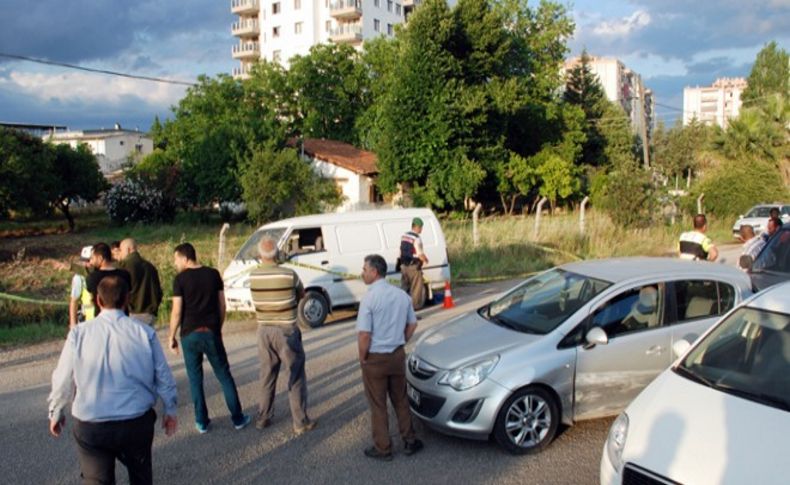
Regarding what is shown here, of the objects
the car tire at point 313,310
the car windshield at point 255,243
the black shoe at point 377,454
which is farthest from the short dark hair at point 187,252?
the car windshield at point 255,243

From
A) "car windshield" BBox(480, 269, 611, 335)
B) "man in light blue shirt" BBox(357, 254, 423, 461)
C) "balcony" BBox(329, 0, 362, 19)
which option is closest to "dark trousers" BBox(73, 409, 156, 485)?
"man in light blue shirt" BBox(357, 254, 423, 461)

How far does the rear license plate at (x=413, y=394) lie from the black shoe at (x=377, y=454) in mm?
561

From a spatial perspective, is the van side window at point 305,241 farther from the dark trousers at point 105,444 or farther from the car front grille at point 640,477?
the car front grille at point 640,477

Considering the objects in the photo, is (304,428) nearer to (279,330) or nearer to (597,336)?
(279,330)

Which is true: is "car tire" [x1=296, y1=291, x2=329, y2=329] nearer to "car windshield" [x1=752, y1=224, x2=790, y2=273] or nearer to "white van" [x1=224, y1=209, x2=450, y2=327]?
"white van" [x1=224, y1=209, x2=450, y2=327]

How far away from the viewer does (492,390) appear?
5547 mm

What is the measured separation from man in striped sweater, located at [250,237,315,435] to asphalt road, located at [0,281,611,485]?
379mm

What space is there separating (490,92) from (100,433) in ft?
115

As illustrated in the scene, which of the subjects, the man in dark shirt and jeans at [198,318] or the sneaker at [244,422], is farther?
the sneaker at [244,422]

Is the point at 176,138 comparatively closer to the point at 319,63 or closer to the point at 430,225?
the point at 319,63

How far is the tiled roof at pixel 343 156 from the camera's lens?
40.5 m

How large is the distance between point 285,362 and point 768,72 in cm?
7920

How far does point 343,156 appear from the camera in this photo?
140 ft

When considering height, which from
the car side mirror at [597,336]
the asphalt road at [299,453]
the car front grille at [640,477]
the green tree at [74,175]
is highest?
the green tree at [74,175]
